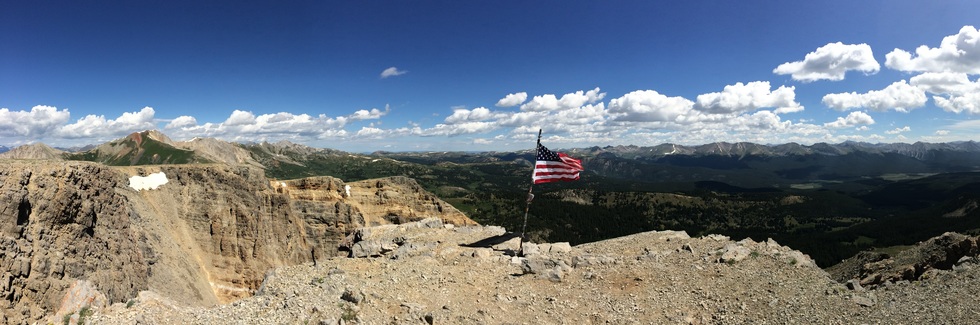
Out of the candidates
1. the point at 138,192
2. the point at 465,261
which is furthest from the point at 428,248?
the point at 138,192

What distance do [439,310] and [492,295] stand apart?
2.73 m

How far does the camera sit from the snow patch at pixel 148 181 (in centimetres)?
4016

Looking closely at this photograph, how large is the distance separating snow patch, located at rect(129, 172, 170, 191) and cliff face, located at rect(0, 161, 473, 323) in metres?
0.49

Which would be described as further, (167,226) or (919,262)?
(167,226)

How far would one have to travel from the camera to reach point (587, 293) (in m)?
18.3

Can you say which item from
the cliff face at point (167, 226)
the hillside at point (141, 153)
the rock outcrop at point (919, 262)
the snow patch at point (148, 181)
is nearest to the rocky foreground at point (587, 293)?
the rock outcrop at point (919, 262)

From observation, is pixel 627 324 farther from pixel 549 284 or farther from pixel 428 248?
pixel 428 248

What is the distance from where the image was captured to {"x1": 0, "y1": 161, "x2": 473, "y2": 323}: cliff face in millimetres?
18578

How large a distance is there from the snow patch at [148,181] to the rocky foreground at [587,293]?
100.0ft

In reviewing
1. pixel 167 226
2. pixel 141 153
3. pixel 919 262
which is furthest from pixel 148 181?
pixel 141 153

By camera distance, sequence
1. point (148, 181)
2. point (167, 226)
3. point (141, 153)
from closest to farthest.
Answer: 1. point (167, 226)
2. point (148, 181)
3. point (141, 153)

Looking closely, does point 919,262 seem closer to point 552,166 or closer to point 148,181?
point 552,166

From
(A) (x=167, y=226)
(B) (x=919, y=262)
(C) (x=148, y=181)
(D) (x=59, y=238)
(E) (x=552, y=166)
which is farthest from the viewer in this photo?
(C) (x=148, y=181)

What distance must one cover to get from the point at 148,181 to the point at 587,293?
144ft
